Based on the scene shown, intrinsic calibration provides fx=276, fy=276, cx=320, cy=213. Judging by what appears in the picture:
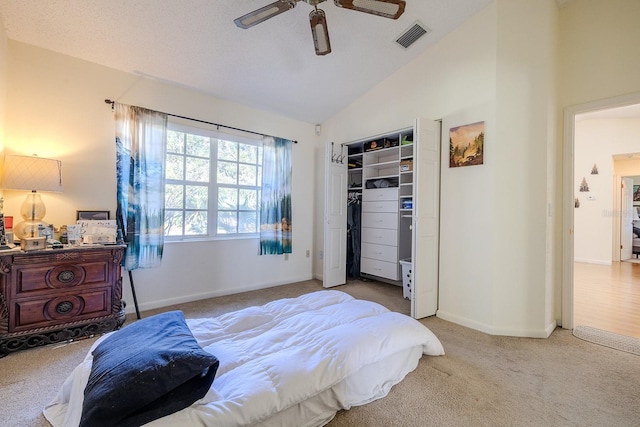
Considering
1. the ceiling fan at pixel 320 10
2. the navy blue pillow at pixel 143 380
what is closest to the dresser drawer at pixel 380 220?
the ceiling fan at pixel 320 10

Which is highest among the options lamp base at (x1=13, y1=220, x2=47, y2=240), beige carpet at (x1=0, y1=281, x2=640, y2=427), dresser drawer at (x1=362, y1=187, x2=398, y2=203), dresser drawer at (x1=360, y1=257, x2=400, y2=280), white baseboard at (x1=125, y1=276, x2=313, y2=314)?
dresser drawer at (x1=362, y1=187, x2=398, y2=203)

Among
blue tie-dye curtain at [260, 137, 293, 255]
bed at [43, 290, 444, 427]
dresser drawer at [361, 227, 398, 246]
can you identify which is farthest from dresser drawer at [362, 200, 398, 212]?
bed at [43, 290, 444, 427]

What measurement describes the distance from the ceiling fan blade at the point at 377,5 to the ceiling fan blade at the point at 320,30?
159 mm

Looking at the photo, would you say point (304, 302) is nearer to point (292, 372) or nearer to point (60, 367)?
point (292, 372)

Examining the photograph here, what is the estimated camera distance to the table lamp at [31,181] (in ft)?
7.14

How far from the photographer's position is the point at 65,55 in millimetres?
2664

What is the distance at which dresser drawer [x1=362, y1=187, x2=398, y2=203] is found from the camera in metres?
3.95

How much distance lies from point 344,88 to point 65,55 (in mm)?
3012

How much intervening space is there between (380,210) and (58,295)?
367 centimetres

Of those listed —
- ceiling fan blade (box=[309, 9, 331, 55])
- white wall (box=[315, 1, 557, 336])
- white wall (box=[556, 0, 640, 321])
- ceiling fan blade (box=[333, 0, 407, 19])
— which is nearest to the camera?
ceiling fan blade (box=[333, 0, 407, 19])

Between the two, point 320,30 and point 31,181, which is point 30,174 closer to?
point 31,181

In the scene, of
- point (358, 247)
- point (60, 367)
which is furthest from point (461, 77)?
point (60, 367)

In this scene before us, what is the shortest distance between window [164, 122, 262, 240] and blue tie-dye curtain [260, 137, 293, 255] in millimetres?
→ 171

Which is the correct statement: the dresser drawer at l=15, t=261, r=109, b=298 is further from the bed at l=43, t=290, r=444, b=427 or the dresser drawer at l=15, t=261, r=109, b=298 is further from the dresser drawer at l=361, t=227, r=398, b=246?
the dresser drawer at l=361, t=227, r=398, b=246
